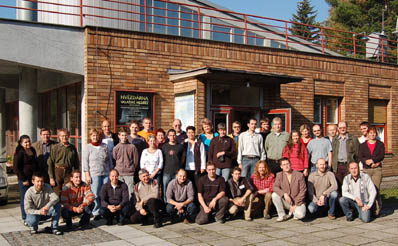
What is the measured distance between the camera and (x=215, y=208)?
838 cm

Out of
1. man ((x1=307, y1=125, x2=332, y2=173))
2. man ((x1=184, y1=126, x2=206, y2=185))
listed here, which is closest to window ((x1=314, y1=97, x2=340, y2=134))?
man ((x1=307, y1=125, x2=332, y2=173))

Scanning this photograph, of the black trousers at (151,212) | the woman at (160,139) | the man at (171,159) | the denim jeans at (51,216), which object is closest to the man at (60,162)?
the denim jeans at (51,216)

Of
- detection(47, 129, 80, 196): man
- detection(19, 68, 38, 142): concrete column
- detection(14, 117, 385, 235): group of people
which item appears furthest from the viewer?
detection(19, 68, 38, 142): concrete column

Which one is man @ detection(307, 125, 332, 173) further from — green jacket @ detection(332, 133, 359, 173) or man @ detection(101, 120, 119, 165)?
man @ detection(101, 120, 119, 165)

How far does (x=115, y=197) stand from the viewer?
7996mm

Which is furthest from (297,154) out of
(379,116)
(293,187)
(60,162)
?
(379,116)

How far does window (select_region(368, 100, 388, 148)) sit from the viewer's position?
16.9 m

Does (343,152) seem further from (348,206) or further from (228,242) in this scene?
(228,242)

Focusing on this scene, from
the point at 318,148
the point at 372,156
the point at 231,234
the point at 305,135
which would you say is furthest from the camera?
the point at 305,135

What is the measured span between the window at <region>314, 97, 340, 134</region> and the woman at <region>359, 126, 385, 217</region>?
6.16 metres

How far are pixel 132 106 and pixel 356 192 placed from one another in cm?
587

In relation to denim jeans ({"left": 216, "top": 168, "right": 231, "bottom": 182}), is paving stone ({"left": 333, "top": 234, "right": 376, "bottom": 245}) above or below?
below

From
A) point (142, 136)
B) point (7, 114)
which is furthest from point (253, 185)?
point (7, 114)

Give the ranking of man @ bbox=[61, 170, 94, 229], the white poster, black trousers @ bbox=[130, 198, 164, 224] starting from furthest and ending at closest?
the white poster < black trousers @ bbox=[130, 198, 164, 224] < man @ bbox=[61, 170, 94, 229]
